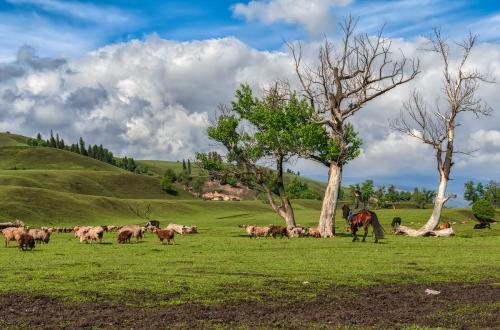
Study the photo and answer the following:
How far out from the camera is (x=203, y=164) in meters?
61.5

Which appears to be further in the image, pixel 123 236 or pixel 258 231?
pixel 258 231

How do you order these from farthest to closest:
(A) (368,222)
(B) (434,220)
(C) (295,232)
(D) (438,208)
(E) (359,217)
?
(D) (438,208)
(B) (434,220)
(C) (295,232)
(E) (359,217)
(A) (368,222)

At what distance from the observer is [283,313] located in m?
15.8

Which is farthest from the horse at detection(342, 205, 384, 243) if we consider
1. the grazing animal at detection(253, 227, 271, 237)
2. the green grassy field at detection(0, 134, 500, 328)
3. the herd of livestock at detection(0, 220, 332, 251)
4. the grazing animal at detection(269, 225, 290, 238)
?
the grazing animal at detection(253, 227, 271, 237)

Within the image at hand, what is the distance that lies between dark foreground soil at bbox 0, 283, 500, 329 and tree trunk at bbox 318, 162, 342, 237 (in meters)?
34.0

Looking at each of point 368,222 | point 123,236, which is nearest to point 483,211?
point 368,222

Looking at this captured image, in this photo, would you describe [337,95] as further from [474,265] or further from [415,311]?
[415,311]

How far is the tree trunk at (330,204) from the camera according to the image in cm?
5297

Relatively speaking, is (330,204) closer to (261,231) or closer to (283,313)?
(261,231)

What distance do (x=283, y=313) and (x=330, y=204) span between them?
38.1 meters

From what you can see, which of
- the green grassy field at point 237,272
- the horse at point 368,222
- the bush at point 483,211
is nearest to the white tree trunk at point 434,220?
the horse at point 368,222

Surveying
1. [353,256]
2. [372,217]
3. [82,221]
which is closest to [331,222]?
[372,217]

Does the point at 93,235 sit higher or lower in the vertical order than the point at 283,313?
higher

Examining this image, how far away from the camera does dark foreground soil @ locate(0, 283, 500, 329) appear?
47.1 feet
